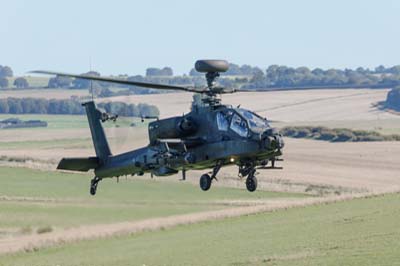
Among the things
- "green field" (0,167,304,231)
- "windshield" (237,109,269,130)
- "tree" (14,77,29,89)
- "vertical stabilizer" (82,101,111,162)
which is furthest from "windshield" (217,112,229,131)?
"tree" (14,77,29,89)

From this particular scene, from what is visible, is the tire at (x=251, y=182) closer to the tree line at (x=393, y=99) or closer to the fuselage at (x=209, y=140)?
the fuselage at (x=209, y=140)

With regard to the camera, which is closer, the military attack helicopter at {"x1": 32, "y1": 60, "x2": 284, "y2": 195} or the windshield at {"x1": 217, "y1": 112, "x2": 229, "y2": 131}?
the military attack helicopter at {"x1": 32, "y1": 60, "x2": 284, "y2": 195}

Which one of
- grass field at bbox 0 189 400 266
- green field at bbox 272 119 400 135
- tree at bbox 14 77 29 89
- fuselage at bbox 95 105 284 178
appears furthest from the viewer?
tree at bbox 14 77 29 89

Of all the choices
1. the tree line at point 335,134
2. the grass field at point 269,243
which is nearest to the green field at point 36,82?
the tree line at point 335,134

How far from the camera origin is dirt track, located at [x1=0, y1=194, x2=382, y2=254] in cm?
5100

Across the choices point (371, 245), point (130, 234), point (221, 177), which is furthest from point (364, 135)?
point (371, 245)

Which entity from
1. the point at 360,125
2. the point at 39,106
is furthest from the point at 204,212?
the point at 39,106

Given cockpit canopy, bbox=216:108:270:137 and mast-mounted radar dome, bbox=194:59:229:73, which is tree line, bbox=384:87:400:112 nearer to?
cockpit canopy, bbox=216:108:270:137

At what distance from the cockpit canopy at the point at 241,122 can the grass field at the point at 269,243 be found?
8.28 m

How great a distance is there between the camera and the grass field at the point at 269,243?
3797 cm

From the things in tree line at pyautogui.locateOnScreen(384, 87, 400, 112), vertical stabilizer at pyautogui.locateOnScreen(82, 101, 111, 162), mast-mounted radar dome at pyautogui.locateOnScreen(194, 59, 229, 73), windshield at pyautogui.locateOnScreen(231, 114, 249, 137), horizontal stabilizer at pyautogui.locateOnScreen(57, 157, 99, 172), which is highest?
mast-mounted radar dome at pyautogui.locateOnScreen(194, 59, 229, 73)

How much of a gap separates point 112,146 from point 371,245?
1226 cm

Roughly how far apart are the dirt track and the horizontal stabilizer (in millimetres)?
18527

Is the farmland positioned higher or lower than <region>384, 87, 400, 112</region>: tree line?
lower
